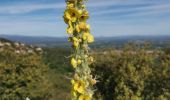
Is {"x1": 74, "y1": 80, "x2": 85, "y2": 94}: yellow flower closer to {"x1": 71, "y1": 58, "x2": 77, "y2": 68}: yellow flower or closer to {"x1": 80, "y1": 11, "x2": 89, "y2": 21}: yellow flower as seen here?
{"x1": 71, "y1": 58, "x2": 77, "y2": 68}: yellow flower

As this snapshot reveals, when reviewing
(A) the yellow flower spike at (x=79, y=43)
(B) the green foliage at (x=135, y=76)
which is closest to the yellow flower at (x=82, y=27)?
(A) the yellow flower spike at (x=79, y=43)

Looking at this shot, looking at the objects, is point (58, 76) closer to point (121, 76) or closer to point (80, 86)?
point (121, 76)

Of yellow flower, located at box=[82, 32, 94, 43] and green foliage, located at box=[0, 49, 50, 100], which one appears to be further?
green foliage, located at box=[0, 49, 50, 100]

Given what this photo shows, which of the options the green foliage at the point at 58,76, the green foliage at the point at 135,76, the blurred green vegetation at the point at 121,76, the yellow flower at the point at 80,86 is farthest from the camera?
the green foliage at the point at 58,76

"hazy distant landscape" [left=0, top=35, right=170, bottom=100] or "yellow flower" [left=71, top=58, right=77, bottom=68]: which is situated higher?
"yellow flower" [left=71, top=58, right=77, bottom=68]

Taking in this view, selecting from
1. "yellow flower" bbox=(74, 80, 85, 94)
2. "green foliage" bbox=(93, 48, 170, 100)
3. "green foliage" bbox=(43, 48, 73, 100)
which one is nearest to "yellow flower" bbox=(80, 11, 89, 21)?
"yellow flower" bbox=(74, 80, 85, 94)

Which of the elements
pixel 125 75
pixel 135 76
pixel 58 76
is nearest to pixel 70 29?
pixel 135 76

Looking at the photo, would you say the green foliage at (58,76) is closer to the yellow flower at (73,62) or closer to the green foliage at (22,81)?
A: the green foliage at (22,81)

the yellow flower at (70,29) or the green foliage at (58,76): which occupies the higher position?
the yellow flower at (70,29)
